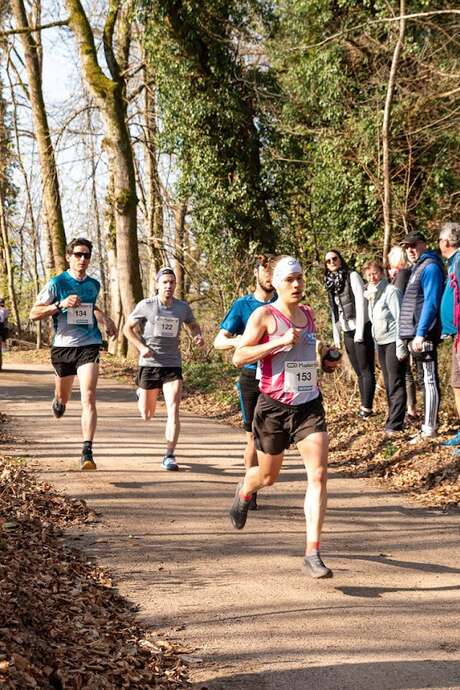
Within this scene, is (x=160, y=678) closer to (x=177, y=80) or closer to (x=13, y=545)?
(x=13, y=545)

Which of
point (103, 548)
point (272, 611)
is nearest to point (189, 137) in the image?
point (103, 548)

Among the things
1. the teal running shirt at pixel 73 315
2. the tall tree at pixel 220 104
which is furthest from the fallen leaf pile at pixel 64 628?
the tall tree at pixel 220 104

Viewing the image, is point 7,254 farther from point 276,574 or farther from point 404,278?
point 276,574

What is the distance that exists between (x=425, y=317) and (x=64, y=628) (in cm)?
601

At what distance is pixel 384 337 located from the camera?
35.4 feet

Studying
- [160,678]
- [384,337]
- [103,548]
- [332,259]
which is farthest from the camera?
[332,259]

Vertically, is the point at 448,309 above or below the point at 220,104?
below

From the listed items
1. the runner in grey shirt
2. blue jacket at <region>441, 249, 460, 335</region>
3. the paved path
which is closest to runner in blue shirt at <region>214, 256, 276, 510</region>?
the paved path

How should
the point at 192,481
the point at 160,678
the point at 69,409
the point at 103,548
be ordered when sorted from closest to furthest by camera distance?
the point at 160,678, the point at 103,548, the point at 192,481, the point at 69,409

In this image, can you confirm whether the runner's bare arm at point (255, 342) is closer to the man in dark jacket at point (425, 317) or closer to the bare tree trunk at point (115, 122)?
the man in dark jacket at point (425, 317)

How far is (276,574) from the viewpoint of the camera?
19.6 feet

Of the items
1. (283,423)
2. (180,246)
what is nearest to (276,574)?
(283,423)

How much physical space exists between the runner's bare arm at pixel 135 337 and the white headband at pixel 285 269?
342cm

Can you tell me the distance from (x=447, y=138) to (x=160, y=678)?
1288 cm
